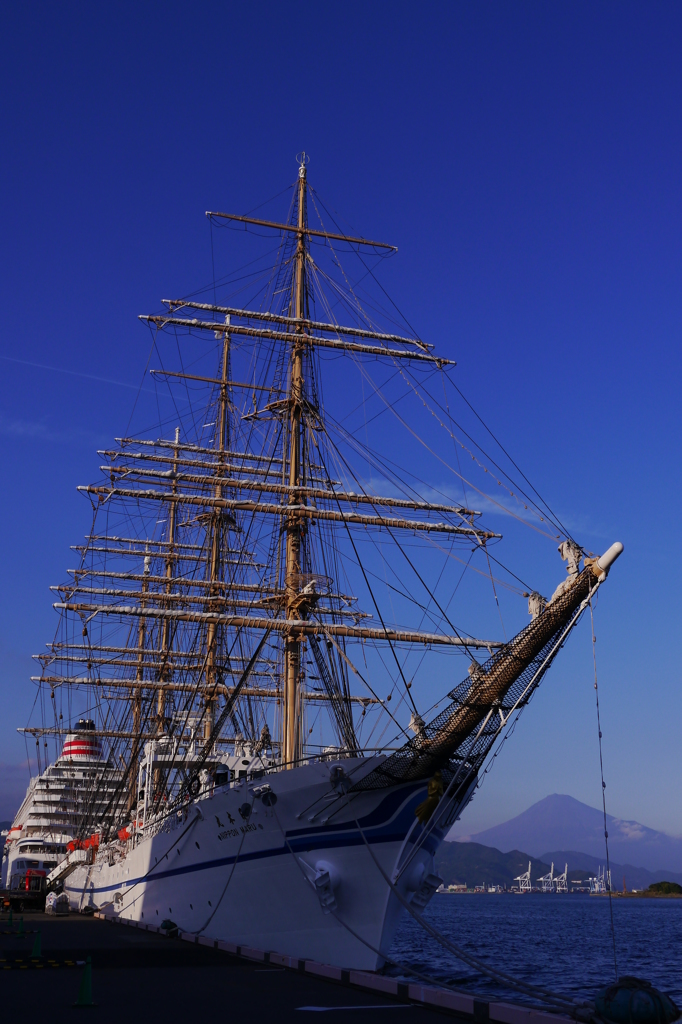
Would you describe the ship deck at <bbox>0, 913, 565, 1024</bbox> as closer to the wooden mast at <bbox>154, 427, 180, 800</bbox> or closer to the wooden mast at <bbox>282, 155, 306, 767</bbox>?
the wooden mast at <bbox>282, 155, 306, 767</bbox>

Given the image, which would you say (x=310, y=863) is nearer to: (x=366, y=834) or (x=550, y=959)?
(x=366, y=834)

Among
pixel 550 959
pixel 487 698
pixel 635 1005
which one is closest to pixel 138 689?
pixel 550 959

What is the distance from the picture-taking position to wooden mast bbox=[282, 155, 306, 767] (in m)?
27.3

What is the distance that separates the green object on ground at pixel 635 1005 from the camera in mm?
10703

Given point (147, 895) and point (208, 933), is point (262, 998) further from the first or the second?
point (147, 895)

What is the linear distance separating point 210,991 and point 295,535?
18.6m

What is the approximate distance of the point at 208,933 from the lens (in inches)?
968

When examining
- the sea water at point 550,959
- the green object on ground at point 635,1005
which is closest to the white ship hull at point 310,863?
the sea water at point 550,959

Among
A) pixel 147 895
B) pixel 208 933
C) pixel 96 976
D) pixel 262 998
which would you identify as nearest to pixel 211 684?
pixel 147 895

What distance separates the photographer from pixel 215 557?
4700 centimetres

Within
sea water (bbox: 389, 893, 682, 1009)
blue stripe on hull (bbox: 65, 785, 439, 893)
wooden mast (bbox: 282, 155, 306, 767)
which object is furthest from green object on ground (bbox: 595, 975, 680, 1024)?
wooden mast (bbox: 282, 155, 306, 767)

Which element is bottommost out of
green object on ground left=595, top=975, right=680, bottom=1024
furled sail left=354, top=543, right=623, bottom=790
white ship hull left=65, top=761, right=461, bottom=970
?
green object on ground left=595, top=975, right=680, bottom=1024

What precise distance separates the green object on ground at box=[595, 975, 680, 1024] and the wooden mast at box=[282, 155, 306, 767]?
14.6 meters

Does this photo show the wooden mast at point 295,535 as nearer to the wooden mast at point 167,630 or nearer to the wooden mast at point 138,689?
the wooden mast at point 167,630
